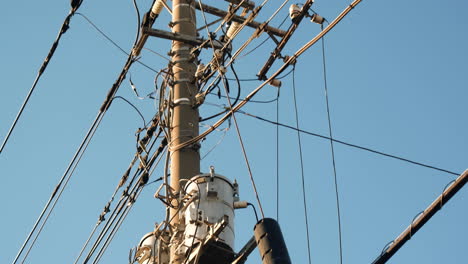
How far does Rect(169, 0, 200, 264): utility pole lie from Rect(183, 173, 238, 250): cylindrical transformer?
26 centimetres

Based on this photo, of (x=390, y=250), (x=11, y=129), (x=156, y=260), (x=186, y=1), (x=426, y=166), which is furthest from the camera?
(x=186, y=1)

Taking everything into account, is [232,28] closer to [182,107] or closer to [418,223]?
[182,107]

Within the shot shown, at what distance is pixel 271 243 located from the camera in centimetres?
829

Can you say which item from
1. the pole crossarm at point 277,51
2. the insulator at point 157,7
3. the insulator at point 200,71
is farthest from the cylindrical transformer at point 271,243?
the insulator at point 157,7

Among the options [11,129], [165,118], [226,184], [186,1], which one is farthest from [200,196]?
[186,1]

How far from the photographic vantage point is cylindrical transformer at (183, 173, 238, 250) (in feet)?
35.3

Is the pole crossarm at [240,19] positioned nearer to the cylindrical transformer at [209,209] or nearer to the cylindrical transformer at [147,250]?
the cylindrical transformer at [209,209]

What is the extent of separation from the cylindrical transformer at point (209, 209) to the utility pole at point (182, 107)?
10.4 inches

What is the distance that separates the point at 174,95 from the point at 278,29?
1760 millimetres

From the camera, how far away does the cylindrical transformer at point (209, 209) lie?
35.3 feet

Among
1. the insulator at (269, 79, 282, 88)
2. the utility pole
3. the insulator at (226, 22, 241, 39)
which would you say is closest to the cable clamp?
the utility pole

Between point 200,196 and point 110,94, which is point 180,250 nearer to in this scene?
point 200,196

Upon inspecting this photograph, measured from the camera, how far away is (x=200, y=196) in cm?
1102

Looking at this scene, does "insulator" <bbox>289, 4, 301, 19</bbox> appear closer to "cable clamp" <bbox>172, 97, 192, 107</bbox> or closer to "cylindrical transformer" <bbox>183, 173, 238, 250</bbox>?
"cable clamp" <bbox>172, 97, 192, 107</bbox>
